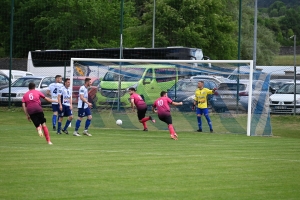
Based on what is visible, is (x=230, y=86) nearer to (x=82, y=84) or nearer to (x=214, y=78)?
(x=214, y=78)

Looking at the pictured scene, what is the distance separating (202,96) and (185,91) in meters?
1.35

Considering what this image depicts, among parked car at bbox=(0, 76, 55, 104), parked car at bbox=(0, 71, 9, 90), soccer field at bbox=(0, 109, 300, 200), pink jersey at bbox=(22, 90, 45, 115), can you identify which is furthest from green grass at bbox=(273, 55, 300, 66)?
pink jersey at bbox=(22, 90, 45, 115)

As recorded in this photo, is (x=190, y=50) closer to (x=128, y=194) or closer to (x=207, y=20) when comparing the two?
(x=207, y=20)

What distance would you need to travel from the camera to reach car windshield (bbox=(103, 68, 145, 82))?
27.5m

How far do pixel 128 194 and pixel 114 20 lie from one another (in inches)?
1552

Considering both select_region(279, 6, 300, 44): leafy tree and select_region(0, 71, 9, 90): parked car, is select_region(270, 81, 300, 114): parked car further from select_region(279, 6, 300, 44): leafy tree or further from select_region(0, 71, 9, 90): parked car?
select_region(279, 6, 300, 44): leafy tree

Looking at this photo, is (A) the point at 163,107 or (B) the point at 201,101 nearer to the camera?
(A) the point at 163,107

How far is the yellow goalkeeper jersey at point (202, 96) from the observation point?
25844 mm

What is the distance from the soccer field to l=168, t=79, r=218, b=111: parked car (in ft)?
13.5

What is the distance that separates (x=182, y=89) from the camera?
88.8 ft

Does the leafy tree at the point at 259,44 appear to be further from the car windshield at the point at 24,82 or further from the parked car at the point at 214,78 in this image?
the parked car at the point at 214,78

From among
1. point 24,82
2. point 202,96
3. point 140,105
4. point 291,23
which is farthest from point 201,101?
point 291,23

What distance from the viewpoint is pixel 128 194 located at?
36.2ft

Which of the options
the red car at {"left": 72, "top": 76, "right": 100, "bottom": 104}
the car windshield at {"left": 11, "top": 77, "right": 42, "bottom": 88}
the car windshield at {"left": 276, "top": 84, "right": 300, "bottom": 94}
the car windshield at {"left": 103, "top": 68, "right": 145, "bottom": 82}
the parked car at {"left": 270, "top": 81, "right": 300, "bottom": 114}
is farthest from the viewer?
the car windshield at {"left": 11, "top": 77, "right": 42, "bottom": 88}
